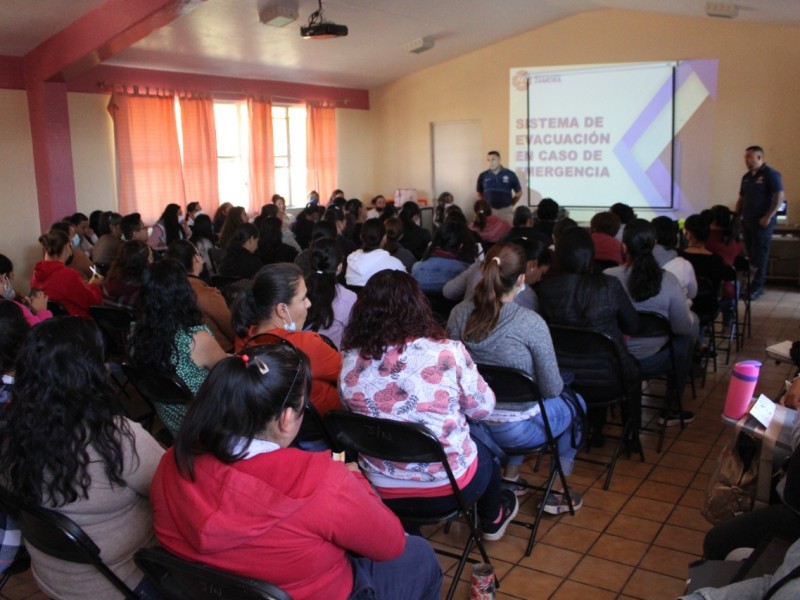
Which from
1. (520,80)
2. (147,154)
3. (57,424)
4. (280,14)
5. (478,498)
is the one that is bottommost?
(478,498)

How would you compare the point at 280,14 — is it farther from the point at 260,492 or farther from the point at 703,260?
the point at 260,492

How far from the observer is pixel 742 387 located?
219 centimetres

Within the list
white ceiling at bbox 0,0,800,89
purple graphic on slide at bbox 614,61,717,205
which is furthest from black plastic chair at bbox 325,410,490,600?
purple graphic on slide at bbox 614,61,717,205

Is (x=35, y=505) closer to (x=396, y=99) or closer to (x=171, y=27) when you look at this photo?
(x=171, y=27)

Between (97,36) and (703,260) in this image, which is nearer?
(703,260)

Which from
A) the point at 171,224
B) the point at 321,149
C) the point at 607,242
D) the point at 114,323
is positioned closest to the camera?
the point at 114,323

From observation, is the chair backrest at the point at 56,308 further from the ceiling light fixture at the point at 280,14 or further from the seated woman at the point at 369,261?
the ceiling light fixture at the point at 280,14

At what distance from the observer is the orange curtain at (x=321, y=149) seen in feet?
33.9

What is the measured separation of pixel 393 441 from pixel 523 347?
2.35 feet

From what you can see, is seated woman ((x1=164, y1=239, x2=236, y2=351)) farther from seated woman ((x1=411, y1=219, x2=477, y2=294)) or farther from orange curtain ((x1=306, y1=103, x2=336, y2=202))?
orange curtain ((x1=306, y1=103, x2=336, y2=202))

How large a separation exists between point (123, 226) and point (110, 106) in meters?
2.95

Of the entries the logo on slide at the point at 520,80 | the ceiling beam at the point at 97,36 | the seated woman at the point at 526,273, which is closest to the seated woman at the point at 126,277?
the seated woman at the point at 526,273

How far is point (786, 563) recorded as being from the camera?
127cm

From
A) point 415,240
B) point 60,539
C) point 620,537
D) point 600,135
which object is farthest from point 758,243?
point 60,539
